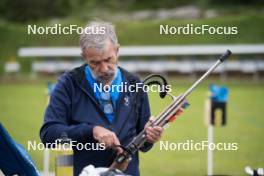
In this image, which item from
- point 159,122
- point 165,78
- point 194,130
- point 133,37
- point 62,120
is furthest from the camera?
point 133,37

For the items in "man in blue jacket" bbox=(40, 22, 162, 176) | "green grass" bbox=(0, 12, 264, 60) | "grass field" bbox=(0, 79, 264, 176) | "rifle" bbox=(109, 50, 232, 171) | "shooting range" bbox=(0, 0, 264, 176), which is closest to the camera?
"rifle" bbox=(109, 50, 232, 171)

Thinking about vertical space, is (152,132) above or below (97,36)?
below

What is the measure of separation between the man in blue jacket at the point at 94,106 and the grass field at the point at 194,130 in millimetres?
2231

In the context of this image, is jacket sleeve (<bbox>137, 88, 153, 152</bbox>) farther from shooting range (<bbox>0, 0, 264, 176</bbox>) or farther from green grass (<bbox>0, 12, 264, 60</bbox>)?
green grass (<bbox>0, 12, 264, 60</bbox>)

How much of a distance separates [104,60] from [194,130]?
28.1 feet

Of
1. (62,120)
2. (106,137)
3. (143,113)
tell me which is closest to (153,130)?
(106,137)

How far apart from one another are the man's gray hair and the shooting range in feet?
0.49

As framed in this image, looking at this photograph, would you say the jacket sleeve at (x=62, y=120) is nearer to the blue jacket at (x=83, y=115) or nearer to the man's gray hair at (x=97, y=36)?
the blue jacket at (x=83, y=115)

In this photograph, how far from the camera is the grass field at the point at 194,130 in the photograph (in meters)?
8.13

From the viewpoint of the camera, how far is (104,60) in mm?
2992

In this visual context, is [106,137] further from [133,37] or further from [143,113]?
[133,37]

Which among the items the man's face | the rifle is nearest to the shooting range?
the rifle

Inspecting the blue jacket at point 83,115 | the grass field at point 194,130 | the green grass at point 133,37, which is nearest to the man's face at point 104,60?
the blue jacket at point 83,115

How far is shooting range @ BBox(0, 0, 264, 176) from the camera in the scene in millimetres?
3123
